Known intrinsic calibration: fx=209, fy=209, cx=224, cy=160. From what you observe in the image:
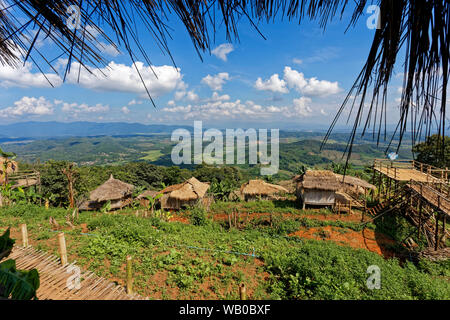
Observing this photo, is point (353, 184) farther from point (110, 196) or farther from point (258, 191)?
point (110, 196)

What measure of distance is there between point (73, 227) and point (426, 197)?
15135 millimetres

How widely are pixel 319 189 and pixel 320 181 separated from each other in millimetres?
650

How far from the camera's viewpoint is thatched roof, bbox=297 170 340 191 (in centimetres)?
1464

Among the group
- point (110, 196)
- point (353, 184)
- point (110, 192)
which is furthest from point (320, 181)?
point (110, 192)

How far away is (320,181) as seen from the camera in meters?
15.1

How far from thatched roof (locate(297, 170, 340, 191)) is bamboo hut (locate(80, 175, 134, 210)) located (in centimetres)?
1466

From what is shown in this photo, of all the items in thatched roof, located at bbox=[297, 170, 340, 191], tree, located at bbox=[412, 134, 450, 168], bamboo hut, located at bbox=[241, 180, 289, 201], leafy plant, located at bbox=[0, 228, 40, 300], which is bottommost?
bamboo hut, located at bbox=[241, 180, 289, 201]

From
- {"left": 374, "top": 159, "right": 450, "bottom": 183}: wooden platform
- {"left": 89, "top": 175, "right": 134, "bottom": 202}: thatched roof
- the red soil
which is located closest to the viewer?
the red soil

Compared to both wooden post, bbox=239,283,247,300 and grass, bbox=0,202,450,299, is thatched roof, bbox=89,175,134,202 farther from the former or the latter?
wooden post, bbox=239,283,247,300

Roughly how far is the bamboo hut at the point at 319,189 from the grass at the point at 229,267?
7102mm

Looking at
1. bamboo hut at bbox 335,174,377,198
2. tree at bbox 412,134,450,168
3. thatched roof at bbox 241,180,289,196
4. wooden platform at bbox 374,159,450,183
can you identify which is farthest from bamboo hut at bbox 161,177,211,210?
tree at bbox 412,134,450,168

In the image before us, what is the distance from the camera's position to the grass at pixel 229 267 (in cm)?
502

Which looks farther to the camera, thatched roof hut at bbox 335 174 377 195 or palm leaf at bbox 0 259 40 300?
thatched roof hut at bbox 335 174 377 195
